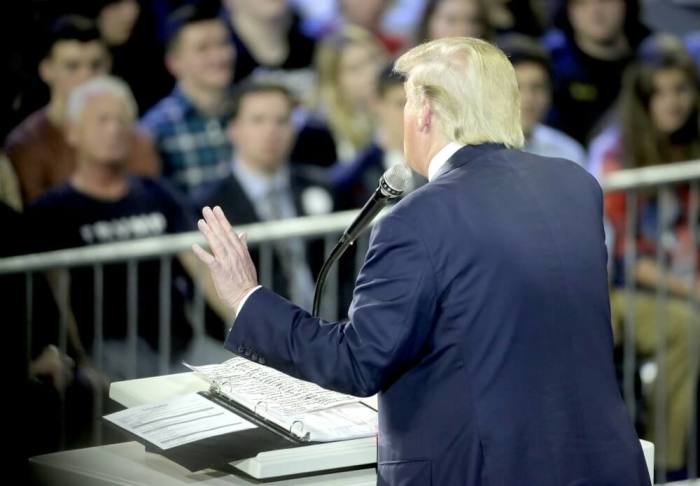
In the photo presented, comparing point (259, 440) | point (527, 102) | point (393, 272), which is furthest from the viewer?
point (527, 102)

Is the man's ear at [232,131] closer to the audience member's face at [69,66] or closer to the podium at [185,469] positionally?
the audience member's face at [69,66]

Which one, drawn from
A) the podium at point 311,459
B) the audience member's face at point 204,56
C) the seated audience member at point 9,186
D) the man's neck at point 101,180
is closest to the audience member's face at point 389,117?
the audience member's face at point 204,56

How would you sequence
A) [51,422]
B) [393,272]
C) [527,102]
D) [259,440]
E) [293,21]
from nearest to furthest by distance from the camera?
[393,272]
[259,440]
[51,422]
[293,21]
[527,102]

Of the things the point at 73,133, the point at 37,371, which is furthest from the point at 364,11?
the point at 37,371

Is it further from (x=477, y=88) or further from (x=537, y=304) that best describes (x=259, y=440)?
(x=477, y=88)

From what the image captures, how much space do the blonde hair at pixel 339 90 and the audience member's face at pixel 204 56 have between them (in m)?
0.36

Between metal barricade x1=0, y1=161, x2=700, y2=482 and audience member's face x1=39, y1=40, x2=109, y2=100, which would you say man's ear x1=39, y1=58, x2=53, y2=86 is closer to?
audience member's face x1=39, y1=40, x2=109, y2=100

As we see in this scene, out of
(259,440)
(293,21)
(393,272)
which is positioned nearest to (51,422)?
(293,21)

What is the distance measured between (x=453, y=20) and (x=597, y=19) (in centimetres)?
71

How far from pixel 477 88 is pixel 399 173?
0.73 ft

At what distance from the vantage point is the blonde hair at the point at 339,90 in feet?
16.1

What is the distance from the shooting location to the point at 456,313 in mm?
2201

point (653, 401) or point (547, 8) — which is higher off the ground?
point (547, 8)

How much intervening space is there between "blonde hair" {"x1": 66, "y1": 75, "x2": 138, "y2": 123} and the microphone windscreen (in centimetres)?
212
